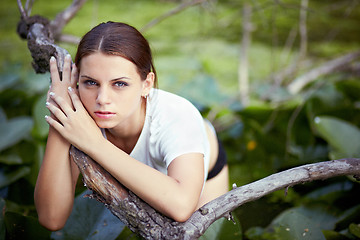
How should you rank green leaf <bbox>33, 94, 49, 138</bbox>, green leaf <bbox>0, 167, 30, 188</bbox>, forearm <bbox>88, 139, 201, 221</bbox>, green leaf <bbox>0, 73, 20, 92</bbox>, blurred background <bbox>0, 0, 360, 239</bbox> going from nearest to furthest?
forearm <bbox>88, 139, 201, 221</bbox> < blurred background <bbox>0, 0, 360, 239</bbox> < green leaf <bbox>0, 167, 30, 188</bbox> < green leaf <bbox>33, 94, 49, 138</bbox> < green leaf <bbox>0, 73, 20, 92</bbox>

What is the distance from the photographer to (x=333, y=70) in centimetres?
175

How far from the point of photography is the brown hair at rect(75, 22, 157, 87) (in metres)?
0.67

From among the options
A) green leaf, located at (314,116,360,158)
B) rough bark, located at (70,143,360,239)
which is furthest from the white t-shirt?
green leaf, located at (314,116,360,158)

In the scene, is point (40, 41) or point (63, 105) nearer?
point (63, 105)

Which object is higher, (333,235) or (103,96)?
(103,96)

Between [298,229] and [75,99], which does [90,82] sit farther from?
[298,229]

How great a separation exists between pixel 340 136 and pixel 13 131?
99cm

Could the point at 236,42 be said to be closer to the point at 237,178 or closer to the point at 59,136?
the point at 237,178

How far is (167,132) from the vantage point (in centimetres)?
76

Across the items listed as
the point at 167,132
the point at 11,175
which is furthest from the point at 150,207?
the point at 11,175

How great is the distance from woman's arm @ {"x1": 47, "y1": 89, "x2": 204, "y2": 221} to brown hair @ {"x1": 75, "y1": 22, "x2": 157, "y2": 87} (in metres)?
0.09

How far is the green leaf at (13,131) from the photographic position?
3.93ft

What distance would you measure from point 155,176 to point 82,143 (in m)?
0.14

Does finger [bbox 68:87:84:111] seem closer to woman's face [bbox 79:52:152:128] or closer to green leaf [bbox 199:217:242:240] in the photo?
woman's face [bbox 79:52:152:128]
